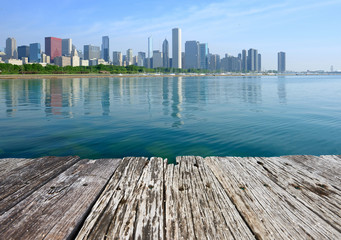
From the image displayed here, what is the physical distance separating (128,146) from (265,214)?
9.28m

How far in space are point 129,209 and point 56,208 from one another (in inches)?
39.2

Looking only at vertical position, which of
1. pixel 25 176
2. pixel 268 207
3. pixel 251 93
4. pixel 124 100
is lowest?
pixel 268 207

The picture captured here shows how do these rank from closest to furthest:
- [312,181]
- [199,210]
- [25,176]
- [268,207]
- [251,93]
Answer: [199,210], [268,207], [312,181], [25,176], [251,93]

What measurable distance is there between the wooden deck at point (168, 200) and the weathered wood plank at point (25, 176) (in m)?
0.02

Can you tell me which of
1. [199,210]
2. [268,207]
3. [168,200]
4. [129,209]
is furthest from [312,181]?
[129,209]

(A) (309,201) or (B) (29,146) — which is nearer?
(A) (309,201)

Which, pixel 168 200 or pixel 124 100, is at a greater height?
pixel 124 100

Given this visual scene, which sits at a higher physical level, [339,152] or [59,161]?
[59,161]

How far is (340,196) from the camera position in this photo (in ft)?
13.2

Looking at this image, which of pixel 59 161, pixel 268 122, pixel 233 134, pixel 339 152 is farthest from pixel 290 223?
pixel 268 122

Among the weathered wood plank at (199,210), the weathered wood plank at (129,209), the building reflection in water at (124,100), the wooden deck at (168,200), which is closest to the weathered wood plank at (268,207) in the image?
the wooden deck at (168,200)

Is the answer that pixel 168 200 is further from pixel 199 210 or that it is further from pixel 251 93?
pixel 251 93

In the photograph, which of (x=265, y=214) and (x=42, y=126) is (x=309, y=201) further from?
(x=42, y=126)

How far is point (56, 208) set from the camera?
11.6 feet
